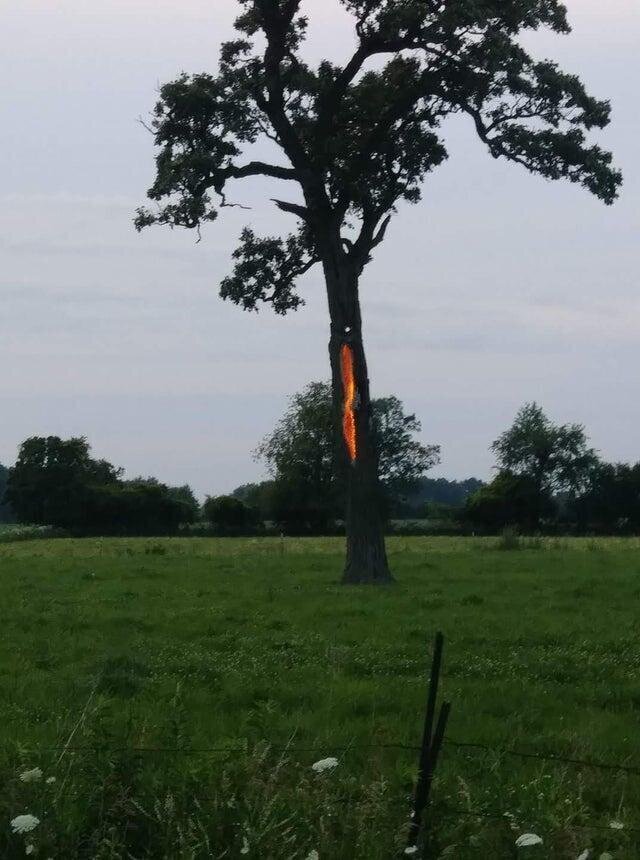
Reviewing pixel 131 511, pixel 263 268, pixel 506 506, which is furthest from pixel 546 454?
pixel 263 268

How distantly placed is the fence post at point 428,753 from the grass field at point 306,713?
142 mm

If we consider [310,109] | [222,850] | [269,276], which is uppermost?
[310,109]

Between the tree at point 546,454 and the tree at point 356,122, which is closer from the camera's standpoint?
the tree at point 356,122

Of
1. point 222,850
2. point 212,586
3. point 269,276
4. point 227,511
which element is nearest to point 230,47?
point 269,276

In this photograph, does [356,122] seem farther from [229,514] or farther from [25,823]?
[229,514]

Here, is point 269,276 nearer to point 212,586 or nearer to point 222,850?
point 212,586

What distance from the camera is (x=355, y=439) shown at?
2506 cm

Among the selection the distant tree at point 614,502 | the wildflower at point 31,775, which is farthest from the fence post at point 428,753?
the distant tree at point 614,502

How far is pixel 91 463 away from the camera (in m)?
120

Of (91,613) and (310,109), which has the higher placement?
(310,109)

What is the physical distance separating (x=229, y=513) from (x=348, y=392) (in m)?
70.4

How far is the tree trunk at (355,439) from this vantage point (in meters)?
25.0

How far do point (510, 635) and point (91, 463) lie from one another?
107291mm

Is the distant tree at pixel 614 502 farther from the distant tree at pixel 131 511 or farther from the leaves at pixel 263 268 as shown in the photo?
the leaves at pixel 263 268
